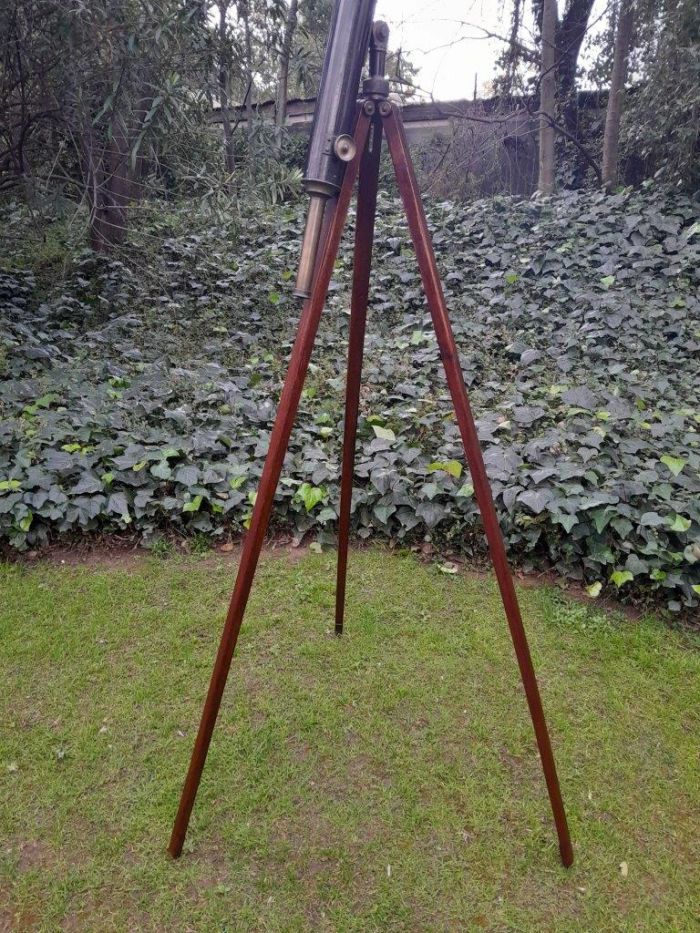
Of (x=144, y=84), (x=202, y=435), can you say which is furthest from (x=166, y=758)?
(x=144, y=84)

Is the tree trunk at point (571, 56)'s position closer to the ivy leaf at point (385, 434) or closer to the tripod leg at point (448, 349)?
the ivy leaf at point (385, 434)

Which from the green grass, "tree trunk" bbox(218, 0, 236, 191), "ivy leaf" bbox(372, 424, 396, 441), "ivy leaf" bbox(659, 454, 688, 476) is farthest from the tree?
"ivy leaf" bbox(659, 454, 688, 476)

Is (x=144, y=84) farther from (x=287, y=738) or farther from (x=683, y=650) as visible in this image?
(x=683, y=650)

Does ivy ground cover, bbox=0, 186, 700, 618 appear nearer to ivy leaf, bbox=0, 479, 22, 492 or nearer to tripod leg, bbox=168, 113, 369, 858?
ivy leaf, bbox=0, 479, 22, 492

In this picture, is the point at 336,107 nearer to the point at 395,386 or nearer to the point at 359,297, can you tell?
the point at 359,297

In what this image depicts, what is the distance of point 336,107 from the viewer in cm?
134

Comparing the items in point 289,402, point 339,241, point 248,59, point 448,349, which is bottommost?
point 289,402

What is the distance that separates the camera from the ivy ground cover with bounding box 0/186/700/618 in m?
2.81

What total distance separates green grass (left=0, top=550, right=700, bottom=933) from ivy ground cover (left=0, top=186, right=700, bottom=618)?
35 centimetres

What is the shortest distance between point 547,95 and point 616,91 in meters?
0.88

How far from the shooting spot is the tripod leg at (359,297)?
1.50m

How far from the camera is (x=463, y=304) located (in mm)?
5383

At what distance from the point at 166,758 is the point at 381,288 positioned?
4.68m

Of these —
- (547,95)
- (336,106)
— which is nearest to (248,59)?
(336,106)
